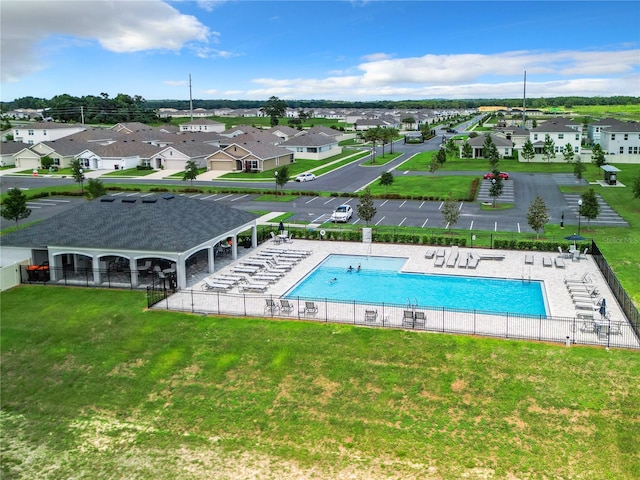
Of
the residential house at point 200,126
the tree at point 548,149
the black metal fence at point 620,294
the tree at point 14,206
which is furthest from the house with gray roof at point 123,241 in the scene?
the residential house at point 200,126

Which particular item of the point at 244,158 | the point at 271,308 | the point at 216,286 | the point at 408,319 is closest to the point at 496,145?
the point at 244,158

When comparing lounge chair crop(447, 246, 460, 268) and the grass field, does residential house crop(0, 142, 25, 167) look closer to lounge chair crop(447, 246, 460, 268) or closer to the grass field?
the grass field

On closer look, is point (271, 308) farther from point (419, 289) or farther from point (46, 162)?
point (46, 162)

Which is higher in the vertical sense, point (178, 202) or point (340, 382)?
point (178, 202)

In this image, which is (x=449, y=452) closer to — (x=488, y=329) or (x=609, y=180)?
(x=488, y=329)

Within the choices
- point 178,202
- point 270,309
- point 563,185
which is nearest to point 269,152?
point 563,185

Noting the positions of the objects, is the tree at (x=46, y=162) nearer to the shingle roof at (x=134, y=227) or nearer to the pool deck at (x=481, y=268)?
the shingle roof at (x=134, y=227)
